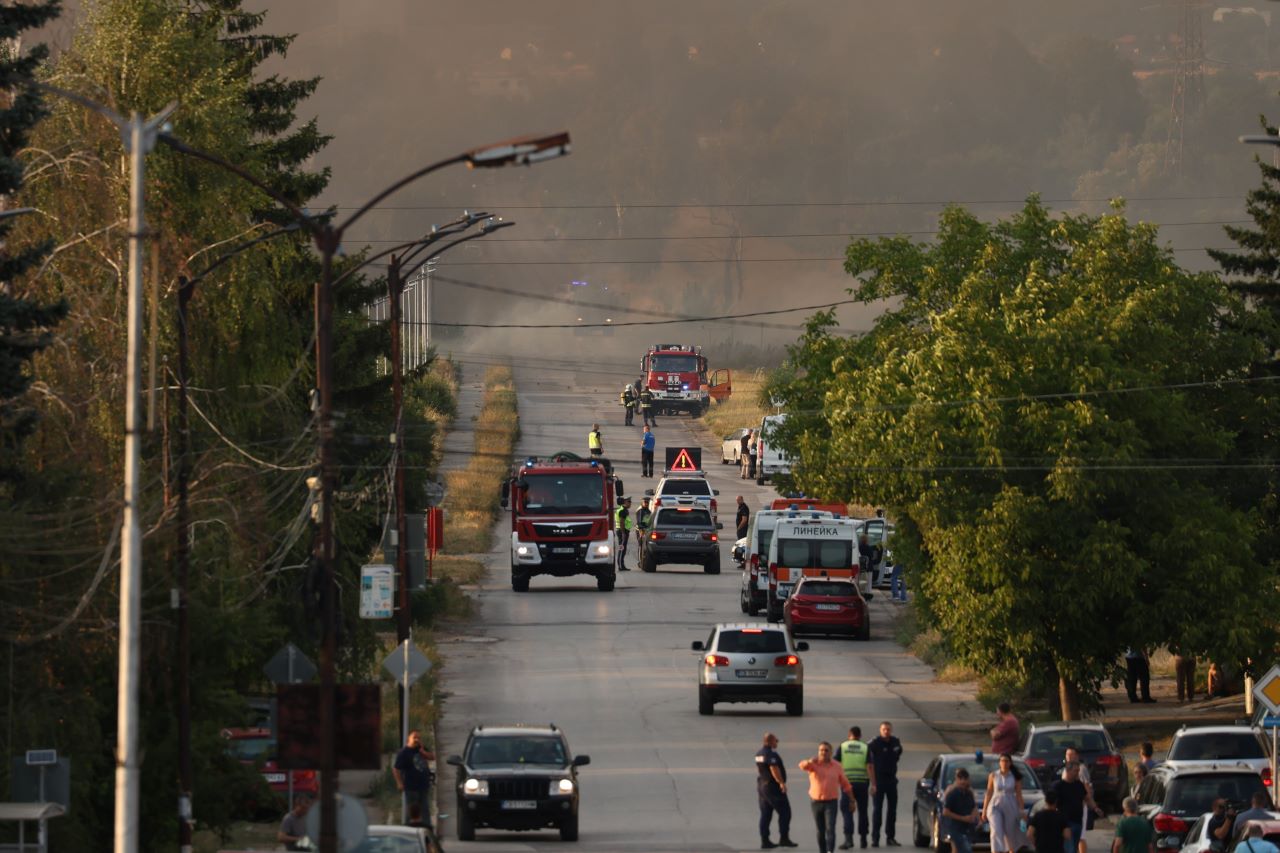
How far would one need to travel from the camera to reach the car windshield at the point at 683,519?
59.0 m

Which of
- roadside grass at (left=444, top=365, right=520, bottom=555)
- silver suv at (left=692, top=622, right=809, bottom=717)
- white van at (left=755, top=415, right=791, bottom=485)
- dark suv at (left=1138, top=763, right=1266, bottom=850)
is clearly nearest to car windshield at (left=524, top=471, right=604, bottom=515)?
roadside grass at (left=444, top=365, right=520, bottom=555)

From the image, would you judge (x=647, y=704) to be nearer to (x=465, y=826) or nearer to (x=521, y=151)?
(x=465, y=826)

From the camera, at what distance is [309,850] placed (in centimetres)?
2016

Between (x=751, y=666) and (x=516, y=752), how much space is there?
1102cm

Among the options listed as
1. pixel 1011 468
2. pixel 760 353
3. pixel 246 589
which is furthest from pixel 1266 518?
pixel 760 353

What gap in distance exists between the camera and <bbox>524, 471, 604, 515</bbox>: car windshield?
53.1m

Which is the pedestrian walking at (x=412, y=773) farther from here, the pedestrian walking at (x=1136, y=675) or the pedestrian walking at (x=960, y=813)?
the pedestrian walking at (x=1136, y=675)

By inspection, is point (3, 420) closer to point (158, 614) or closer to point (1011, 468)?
point (158, 614)

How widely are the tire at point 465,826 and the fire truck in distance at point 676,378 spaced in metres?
73.3

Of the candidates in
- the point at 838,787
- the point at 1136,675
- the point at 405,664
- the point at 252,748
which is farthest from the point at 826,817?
the point at 1136,675

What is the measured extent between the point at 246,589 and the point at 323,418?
36.7ft

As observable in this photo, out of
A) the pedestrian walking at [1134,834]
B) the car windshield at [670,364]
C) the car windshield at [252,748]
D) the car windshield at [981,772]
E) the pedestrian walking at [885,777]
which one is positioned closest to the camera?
the pedestrian walking at [1134,834]

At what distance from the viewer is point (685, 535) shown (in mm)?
59531

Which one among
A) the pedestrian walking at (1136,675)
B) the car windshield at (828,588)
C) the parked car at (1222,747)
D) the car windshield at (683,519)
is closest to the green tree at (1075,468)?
the pedestrian walking at (1136,675)
